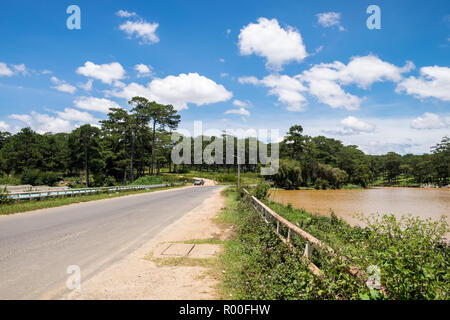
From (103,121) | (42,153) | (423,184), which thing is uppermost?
(103,121)

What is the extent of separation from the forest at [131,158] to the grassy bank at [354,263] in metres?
49.1

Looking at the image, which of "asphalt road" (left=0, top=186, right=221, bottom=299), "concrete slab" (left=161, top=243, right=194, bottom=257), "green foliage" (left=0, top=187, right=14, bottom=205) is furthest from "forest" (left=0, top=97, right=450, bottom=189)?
"concrete slab" (left=161, top=243, right=194, bottom=257)

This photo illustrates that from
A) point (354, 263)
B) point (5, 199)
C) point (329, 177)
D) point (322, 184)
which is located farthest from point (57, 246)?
point (329, 177)

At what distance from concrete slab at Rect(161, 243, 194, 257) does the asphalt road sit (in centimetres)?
101

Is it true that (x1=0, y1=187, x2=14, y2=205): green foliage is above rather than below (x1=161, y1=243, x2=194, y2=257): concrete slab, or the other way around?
above

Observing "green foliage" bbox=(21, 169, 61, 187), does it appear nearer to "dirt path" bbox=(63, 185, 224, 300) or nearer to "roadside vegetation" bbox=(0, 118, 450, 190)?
"roadside vegetation" bbox=(0, 118, 450, 190)

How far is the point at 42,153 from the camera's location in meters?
66.9

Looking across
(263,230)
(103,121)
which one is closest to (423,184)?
(103,121)

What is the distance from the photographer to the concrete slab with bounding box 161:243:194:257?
705 centimetres

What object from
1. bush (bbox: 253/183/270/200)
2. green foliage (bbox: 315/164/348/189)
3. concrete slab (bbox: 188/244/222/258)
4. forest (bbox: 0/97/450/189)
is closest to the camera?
concrete slab (bbox: 188/244/222/258)

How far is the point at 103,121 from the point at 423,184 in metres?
101

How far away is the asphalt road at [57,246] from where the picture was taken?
16.2 feet

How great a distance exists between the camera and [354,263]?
3.78 meters
